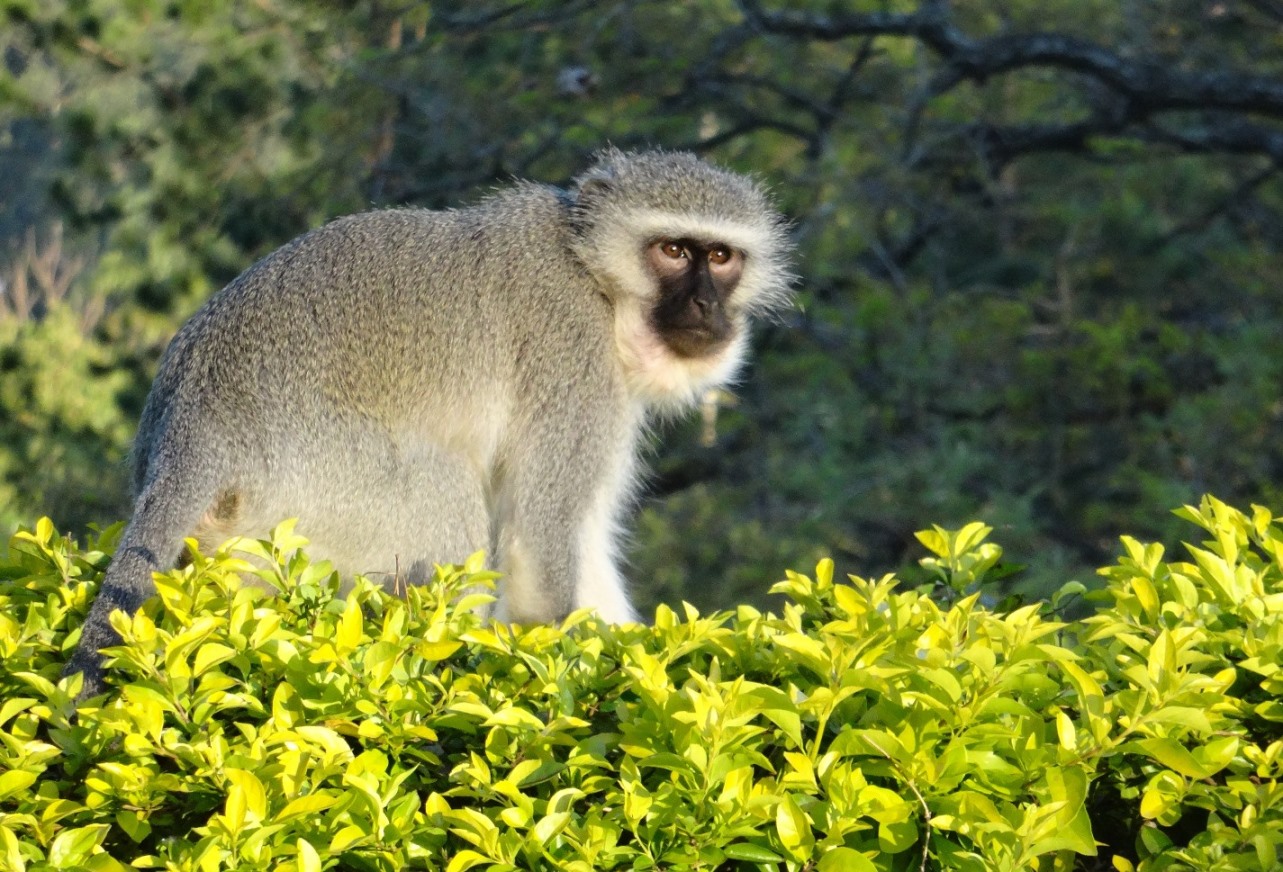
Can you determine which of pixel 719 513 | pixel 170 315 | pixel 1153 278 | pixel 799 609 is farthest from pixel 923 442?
pixel 799 609

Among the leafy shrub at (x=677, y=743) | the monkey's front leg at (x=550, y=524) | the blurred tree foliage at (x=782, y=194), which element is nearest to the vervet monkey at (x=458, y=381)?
the monkey's front leg at (x=550, y=524)

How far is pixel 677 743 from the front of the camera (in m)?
2.13

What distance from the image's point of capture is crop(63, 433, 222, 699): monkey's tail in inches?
110

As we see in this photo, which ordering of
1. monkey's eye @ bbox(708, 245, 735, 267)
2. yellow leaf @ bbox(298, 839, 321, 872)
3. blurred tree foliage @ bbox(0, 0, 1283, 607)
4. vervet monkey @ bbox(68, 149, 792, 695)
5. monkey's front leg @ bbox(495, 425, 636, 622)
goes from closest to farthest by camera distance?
yellow leaf @ bbox(298, 839, 321, 872)
vervet monkey @ bbox(68, 149, 792, 695)
monkey's front leg @ bbox(495, 425, 636, 622)
monkey's eye @ bbox(708, 245, 735, 267)
blurred tree foliage @ bbox(0, 0, 1283, 607)

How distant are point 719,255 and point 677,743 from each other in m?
2.64

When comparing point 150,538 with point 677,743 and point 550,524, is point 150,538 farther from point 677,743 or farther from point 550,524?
point 677,743

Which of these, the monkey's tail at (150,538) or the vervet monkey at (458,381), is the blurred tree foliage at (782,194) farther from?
the monkey's tail at (150,538)

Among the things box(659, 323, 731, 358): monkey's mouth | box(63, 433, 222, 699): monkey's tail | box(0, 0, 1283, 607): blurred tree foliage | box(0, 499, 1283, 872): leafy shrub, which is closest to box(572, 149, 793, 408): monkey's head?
box(659, 323, 731, 358): monkey's mouth

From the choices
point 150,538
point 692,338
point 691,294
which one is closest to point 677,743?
point 150,538

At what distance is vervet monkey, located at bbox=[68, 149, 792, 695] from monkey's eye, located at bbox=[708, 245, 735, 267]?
0.4 inches

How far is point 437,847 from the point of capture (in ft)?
7.09

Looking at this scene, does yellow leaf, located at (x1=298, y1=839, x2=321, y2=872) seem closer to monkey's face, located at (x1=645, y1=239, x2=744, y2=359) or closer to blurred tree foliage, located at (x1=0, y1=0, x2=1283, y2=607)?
monkey's face, located at (x1=645, y1=239, x2=744, y2=359)

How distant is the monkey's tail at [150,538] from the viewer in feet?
9.13

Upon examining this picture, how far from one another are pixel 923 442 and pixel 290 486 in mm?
6327
